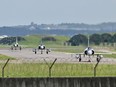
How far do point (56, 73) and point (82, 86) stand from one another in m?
11.6

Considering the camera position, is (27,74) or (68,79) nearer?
(68,79)

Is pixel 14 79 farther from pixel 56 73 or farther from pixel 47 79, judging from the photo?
pixel 56 73

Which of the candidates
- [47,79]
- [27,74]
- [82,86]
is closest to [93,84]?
[82,86]

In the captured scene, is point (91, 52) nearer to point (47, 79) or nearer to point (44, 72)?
point (44, 72)

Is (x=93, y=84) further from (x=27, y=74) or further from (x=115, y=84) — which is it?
(x=27, y=74)

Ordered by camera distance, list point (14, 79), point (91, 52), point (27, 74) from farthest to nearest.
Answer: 1. point (91, 52)
2. point (27, 74)
3. point (14, 79)

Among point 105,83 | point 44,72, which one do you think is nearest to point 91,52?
point 44,72

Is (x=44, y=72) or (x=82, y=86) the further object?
(x=44, y=72)

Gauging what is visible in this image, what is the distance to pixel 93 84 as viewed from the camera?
33.9 m

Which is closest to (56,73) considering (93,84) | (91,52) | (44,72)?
(44,72)

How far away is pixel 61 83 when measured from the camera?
1324 inches

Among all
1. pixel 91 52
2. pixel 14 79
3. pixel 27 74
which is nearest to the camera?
pixel 14 79

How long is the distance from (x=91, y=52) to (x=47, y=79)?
56.4 meters

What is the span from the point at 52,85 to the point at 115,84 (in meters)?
3.93
